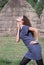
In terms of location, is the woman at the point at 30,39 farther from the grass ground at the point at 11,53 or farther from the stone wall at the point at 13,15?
the stone wall at the point at 13,15

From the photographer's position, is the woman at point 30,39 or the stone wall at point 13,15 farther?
the stone wall at point 13,15

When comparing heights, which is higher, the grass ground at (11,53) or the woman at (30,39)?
the woman at (30,39)

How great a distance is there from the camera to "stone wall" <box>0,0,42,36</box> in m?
17.9

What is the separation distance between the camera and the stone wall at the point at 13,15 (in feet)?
58.7

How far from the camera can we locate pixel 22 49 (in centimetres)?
1321

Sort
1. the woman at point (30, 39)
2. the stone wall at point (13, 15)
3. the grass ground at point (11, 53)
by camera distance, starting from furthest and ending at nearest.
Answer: the stone wall at point (13, 15)
the grass ground at point (11, 53)
the woman at point (30, 39)

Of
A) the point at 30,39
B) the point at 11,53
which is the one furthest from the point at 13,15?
the point at 30,39

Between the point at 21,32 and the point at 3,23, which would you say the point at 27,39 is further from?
the point at 3,23

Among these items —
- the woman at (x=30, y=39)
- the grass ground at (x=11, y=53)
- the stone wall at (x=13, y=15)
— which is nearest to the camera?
the woman at (x=30, y=39)

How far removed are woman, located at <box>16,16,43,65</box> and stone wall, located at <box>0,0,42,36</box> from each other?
9.82 m

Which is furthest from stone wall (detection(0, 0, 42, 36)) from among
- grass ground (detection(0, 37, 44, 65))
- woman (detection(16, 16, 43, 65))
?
woman (detection(16, 16, 43, 65))

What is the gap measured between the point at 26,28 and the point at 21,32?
0.16 m

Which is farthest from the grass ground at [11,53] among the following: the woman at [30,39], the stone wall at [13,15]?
the stone wall at [13,15]

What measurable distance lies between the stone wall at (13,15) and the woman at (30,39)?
982 cm
